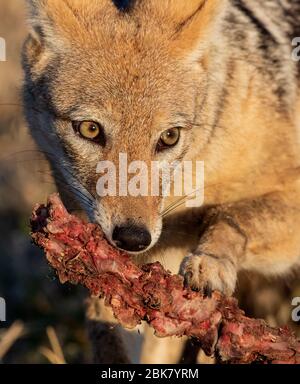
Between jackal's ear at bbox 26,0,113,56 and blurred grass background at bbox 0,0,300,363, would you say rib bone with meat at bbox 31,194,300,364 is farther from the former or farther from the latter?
blurred grass background at bbox 0,0,300,363

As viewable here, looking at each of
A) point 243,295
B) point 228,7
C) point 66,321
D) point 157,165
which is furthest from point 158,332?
point 66,321

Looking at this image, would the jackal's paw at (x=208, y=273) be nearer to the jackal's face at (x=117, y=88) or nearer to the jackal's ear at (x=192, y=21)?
the jackal's face at (x=117, y=88)

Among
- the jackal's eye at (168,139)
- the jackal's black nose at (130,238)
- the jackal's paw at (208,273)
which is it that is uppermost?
the jackal's eye at (168,139)

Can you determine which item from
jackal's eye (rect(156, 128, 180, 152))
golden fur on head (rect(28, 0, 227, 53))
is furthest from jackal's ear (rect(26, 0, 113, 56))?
jackal's eye (rect(156, 128, 180, 152))

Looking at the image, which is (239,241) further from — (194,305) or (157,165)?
(194,305)

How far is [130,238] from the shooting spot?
4.16m

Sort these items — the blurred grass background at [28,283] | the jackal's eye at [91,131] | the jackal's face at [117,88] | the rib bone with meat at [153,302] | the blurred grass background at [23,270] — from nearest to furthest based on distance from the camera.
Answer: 1. the rib bone with meat at [153,302]
2. the jackal's face at [117,88]
3. the jackal's eye at [91,131]
4. the blurred grass background at [28,283]
5. the blurred grass background at [23,270]

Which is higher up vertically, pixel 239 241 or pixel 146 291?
pixel 146 291

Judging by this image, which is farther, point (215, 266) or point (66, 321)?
point (66, 321)

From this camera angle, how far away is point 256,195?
5.33 metres

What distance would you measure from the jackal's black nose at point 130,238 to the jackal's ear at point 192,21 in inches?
45.8

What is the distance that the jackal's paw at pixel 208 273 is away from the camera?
4.24 m

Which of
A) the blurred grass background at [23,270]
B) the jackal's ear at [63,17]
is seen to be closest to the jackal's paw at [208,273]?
the jackal's ear at [63,17]

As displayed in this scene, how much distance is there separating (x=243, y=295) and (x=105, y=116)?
267 centimetres
